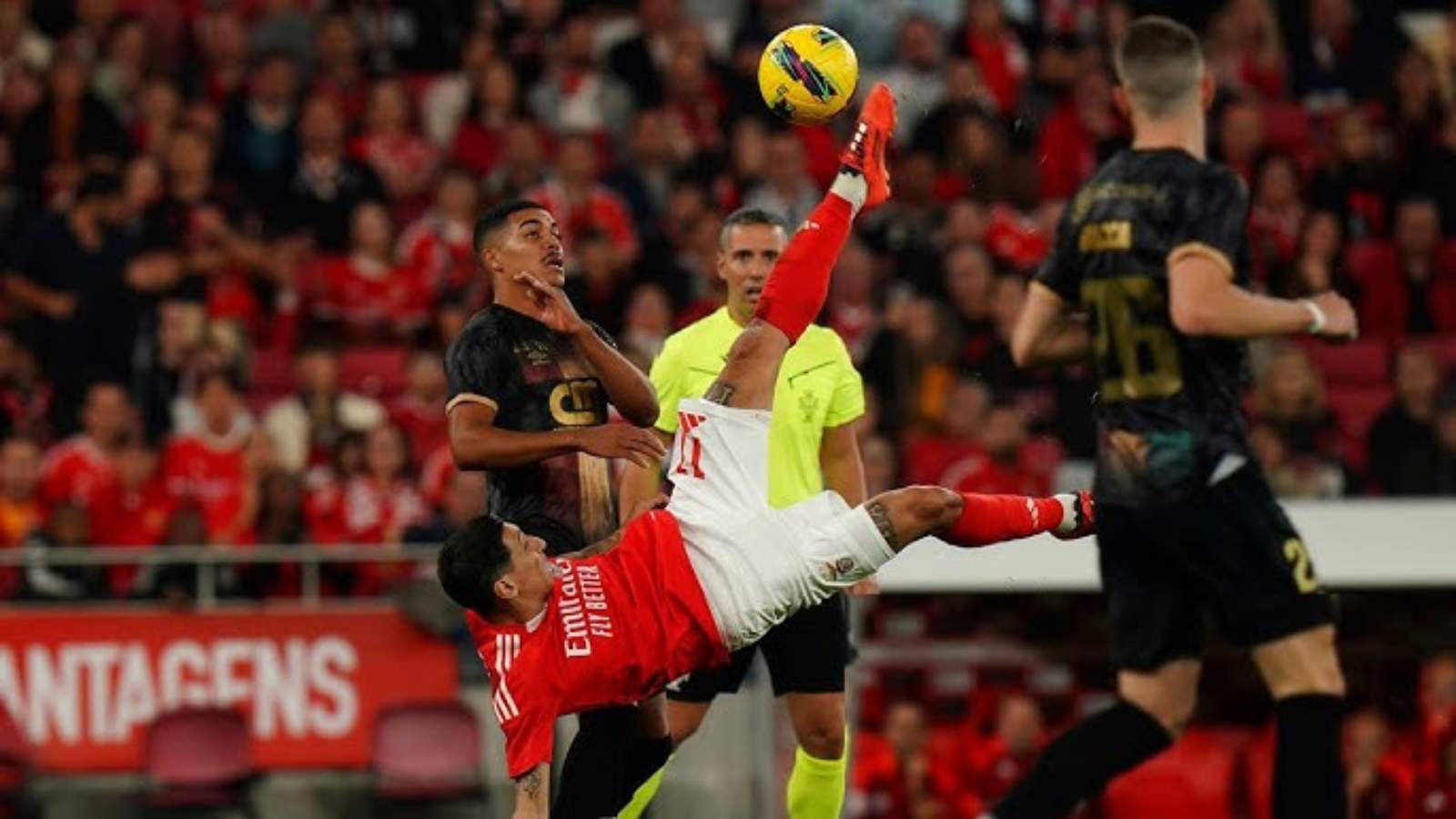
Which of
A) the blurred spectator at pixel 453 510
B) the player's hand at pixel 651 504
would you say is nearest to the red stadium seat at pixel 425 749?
the blurred spectator at pixel 453 510

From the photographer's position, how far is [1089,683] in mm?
14133

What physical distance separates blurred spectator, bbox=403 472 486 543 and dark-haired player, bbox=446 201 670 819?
16.5 ft

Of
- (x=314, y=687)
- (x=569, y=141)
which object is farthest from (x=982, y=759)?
(x=569, y=141)

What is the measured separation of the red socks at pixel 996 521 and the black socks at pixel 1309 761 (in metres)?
1.07

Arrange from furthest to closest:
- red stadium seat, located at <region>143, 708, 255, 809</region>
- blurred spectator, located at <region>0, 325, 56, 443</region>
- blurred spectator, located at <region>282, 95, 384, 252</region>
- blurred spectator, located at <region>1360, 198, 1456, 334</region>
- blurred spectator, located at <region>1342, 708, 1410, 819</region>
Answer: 1. blurred spectator, located at <region>282, 95, 384, 252</region>
2. blurred spectator, located at <region>1360, 198, 1456, 334</region>
3. blurred spectator, located at <region>0, 325, 56, 443</region>
4. red stadium seat, located at <region>143, 708, 255, 809</region>
5. blurred spectator, located at <region>1342, 708, 1410, 819</region>

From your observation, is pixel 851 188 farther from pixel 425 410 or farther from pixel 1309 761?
pixel 425 410

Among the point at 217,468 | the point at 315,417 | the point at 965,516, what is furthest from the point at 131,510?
the point at 965,516

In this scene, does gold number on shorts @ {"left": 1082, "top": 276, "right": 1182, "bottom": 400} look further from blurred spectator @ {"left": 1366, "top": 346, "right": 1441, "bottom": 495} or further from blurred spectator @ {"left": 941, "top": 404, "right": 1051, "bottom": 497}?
blurred spectator @ {"left": 1366, "top": 346, "right": 1441, "bottom": 495}

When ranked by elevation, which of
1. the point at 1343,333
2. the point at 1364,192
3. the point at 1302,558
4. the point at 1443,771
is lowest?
the point at 1443,771

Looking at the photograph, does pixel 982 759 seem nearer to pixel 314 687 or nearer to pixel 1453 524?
pixel 1453 524

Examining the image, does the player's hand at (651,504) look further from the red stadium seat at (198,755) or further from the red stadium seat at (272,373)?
the red stadium seat at (272,373)

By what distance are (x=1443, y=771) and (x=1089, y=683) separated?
1.77 m

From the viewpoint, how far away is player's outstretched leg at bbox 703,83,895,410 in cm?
834

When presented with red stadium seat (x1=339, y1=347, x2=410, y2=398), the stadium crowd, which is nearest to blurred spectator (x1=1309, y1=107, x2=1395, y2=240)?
the stadium crowd
